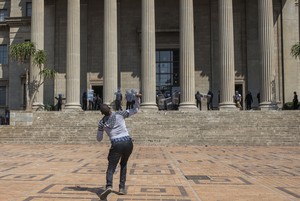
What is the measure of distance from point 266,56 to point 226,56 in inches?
138

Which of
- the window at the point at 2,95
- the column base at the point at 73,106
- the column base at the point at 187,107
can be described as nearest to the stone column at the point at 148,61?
the column base at the point at 187,107

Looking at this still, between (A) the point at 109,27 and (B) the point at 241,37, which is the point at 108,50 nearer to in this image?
(A) the point at 109,27

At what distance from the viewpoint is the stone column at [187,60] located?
36.5 metres

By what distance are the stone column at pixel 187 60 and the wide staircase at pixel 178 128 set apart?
107 inches

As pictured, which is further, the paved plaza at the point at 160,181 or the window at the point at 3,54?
the window at the point at 3,54

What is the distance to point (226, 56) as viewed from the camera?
36.8 m

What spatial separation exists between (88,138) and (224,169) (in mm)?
17181

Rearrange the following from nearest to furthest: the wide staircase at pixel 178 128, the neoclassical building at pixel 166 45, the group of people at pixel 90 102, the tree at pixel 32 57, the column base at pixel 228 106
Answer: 1. the wide staircase at pixel 178 128
2. the column base at pixel 228 106
3. the tree at pixel 32 57
4. the group of people at pixel 90 102
5. the neoclassical building at pixel 166 45

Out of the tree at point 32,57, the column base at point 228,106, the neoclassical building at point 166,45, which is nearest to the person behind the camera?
the column base at point 228,106

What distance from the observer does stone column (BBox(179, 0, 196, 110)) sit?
3647cm

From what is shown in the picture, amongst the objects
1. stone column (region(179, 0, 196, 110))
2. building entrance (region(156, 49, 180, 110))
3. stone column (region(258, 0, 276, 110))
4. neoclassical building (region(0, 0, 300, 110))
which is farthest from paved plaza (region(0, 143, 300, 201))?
building entrance (region(156, 49, 180, 110))

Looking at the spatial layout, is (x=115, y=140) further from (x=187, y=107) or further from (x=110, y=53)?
(x=110, y=53)

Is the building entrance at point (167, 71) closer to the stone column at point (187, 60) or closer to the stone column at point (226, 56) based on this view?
the stone column at point (187, 60)

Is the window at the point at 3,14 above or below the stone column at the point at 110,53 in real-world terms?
above
